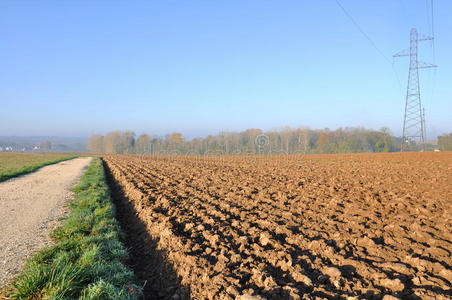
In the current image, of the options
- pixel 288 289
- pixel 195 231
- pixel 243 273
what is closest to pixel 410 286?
pixel 288 289

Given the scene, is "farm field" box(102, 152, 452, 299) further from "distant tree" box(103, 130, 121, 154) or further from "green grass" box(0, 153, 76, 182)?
"distant tree" box(103, 130, 121, 154)

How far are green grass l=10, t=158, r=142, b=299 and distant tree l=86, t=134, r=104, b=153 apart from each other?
141m

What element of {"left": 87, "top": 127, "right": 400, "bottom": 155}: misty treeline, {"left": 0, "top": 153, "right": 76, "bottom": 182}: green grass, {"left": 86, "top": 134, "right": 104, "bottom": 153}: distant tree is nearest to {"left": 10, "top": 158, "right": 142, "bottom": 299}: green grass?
{"left": 0, "top": 153, "right": 76, "bottom": 182}: green grass

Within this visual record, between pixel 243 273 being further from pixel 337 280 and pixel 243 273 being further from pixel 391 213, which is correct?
pixel 391 213

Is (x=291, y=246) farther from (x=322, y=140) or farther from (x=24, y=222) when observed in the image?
(x=322, y=140)

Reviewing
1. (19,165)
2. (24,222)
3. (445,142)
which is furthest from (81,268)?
(445,142)

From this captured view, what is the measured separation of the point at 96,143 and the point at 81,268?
15340 cm

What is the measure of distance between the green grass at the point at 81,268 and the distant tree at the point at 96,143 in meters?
141

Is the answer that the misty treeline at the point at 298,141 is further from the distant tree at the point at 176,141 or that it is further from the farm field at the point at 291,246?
the farm field at the point at 291,246

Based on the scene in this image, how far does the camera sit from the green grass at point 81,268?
10.1ft

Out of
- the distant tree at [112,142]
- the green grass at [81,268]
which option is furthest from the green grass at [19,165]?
the distant tree at [112,142]

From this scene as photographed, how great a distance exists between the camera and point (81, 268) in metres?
3.49

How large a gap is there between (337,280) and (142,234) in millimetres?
4313

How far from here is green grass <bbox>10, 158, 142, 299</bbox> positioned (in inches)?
121
